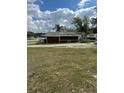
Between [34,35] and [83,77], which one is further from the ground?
[34,35]

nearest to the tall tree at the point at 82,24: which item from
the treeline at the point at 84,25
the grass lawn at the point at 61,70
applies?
the treeline at the point at 84,25

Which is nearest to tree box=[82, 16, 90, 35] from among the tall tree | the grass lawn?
the tall tree

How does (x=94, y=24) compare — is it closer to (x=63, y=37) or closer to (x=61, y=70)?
(x=63, y=37)

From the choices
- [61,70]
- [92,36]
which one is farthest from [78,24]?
[61,70]
